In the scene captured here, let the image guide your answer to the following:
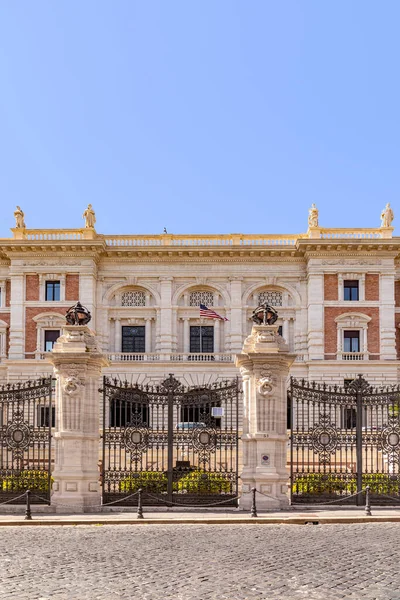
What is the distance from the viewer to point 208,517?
53.3 ft

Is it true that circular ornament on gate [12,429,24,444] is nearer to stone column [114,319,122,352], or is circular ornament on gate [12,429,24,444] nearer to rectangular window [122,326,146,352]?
stone column [114,319,122,352]

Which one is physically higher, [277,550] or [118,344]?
[118,344]

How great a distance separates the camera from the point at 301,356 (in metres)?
49.0

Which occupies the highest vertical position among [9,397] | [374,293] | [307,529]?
[374,293]

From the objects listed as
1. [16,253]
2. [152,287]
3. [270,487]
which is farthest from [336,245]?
[270,487]

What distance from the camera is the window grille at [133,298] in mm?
50375

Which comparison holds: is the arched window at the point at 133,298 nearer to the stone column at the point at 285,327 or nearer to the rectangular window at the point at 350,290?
the stone column at the point at 285,327

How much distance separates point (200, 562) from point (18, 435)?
8074 millimetres

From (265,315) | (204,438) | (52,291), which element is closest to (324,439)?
(204,438)

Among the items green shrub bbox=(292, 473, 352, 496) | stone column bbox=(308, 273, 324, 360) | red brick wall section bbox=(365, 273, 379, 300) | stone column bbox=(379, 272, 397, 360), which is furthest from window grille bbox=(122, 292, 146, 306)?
green shrub bbox=(292, 473, 352, 496)

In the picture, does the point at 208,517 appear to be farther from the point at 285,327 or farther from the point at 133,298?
the point at 133,298

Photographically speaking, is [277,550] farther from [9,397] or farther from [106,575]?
→ [9,397]

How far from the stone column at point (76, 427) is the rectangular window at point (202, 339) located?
32265 millimetres

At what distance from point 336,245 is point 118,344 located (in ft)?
51.2
